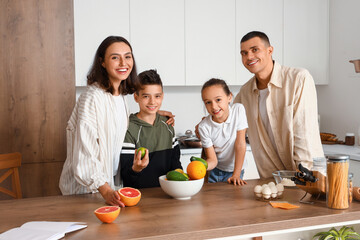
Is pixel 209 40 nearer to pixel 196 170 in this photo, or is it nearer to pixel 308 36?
pixel 308 36

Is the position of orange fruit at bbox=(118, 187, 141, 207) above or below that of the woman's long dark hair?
below

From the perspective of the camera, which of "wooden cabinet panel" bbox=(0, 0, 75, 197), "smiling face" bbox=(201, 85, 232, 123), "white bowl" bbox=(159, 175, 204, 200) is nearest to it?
"white bowl" bbox=(159, 175, 204, 200)

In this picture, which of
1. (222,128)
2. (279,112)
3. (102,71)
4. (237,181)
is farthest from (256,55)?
(102,71)

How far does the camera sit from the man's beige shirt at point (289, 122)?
7.48ft

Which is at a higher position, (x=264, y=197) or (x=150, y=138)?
(x=150, y=138)

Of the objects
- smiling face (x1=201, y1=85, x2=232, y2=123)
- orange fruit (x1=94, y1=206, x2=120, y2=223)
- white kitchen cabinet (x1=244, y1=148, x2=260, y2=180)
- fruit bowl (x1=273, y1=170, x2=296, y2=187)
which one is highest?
smiling face (x1=201, y1=85, x2=232, y2=123)

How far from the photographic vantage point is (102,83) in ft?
6.66

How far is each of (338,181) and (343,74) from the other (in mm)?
3034

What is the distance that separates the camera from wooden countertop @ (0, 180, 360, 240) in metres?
1.29

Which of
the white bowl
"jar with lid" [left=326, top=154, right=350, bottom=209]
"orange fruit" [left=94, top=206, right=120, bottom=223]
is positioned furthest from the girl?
"orange fruit" [left=94, top=206, right=120, bottom=223]

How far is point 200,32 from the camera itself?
389 centimetres

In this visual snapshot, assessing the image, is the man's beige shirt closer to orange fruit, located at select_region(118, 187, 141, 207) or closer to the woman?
the woman

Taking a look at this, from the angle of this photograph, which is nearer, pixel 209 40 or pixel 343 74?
pixel 209 40

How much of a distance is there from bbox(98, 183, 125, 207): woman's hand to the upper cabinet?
2017mm
